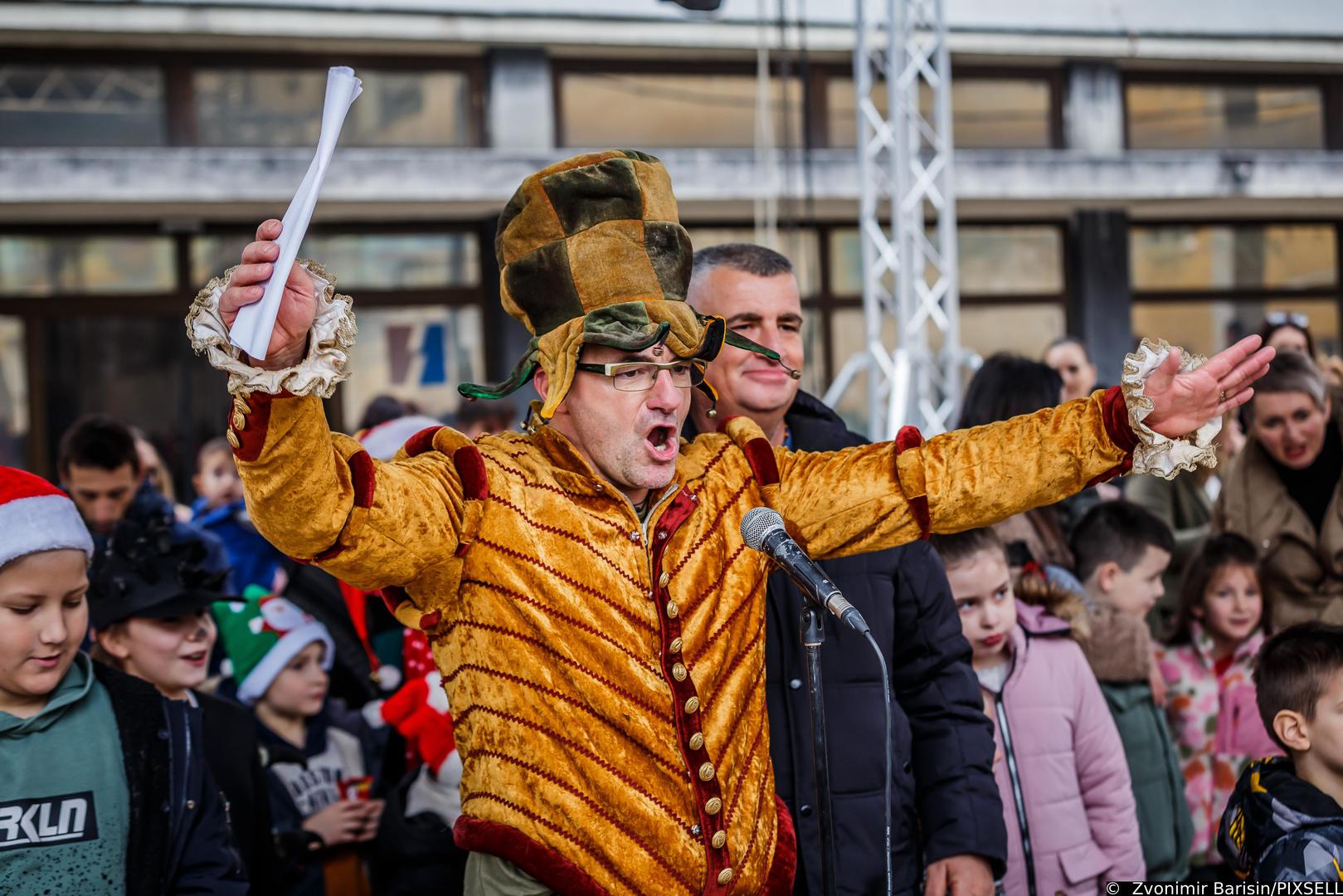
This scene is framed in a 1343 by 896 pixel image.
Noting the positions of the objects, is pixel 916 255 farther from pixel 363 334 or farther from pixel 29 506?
pixel 29 506

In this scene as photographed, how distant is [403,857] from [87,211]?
696 cm

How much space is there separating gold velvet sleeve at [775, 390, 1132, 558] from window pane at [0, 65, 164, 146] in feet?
26.5

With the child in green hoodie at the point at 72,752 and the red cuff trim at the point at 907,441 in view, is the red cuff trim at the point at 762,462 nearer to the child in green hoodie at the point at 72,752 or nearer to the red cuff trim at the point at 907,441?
the red cuff trim at the point at 907,441

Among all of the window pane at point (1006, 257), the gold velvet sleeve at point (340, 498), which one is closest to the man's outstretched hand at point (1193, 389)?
the gold velvet sleeve at point (340, 498)

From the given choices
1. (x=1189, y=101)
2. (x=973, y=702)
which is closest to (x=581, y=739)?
(x=973, y=702)

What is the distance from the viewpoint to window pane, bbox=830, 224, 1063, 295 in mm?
10914

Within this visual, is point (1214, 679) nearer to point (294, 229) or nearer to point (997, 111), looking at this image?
point (294, 229)

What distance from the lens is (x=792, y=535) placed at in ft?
7.63

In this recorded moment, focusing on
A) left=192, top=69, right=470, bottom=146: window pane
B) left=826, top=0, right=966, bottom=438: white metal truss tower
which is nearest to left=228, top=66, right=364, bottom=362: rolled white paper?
left=826, top=0, right=966, bottom=438: white metal truss tower

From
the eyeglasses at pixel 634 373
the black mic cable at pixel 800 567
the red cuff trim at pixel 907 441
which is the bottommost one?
the black mic cable at pixel 800 567

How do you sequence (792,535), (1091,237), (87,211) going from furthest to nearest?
(1091,237) < (87,211) < (792,535)

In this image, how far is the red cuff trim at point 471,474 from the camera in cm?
212

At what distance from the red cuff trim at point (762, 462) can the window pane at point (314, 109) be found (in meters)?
7.45

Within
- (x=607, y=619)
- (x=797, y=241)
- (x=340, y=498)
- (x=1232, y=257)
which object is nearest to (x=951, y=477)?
(x=607, y=619)
